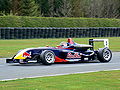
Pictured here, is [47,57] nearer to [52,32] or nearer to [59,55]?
[59,55]

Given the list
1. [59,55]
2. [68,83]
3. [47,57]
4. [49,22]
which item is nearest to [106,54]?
[59,55]

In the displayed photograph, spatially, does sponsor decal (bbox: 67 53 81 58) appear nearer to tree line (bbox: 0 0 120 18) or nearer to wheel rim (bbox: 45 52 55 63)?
wheel rim (bbox: 45 52 55 63)

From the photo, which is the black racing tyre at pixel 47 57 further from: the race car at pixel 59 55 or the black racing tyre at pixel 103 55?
the black racing tyre at pixel 103 55

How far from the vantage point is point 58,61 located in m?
16.5

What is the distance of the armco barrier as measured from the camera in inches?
1454

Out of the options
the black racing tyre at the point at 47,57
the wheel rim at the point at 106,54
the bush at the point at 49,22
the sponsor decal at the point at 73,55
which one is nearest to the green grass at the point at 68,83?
the black racing tyre at the point at 47,57

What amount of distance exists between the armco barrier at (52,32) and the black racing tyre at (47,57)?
20.9m

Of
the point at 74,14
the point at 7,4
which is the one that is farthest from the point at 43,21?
the point at 74,14

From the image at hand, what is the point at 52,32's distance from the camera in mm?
40312

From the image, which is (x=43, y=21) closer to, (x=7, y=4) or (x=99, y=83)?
(x=7, y=4)

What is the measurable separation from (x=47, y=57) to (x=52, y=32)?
80.7 ft

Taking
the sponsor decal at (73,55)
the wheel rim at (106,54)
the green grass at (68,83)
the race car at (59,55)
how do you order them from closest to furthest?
1. the green grass at (68,83)
2. the race car at (59,55)
3. the sponsor decal at (73,55)
4. the wheel rim at (106,54)

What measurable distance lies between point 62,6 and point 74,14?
558 centimetres

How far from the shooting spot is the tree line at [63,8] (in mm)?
66875
